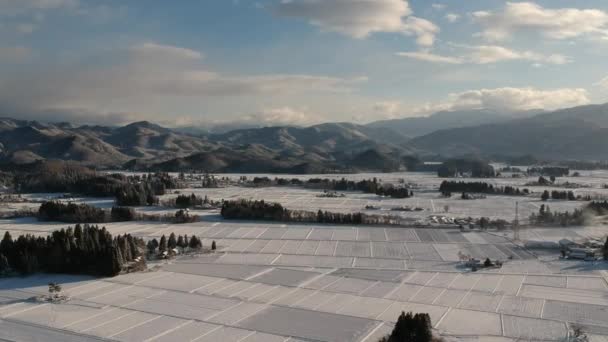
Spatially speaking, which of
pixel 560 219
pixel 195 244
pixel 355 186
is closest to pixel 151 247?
pixel 195 244

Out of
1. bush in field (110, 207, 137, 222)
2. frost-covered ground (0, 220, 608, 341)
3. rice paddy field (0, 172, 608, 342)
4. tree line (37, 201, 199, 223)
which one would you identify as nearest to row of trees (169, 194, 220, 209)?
tree line (37, 201, 199, 223)

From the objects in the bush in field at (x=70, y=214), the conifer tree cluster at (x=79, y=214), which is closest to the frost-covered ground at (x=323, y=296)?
the conifer tree cluster at (x=79, y=214)

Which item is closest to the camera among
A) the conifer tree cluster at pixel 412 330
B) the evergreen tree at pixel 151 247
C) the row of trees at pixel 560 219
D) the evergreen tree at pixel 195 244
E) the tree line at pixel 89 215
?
the conifer tree cluster at pixel 412 330

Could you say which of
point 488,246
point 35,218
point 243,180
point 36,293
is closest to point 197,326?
point 36,293

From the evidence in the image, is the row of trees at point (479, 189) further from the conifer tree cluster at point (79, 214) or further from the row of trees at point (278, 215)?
the conifer tree cluster at point (79, 214)

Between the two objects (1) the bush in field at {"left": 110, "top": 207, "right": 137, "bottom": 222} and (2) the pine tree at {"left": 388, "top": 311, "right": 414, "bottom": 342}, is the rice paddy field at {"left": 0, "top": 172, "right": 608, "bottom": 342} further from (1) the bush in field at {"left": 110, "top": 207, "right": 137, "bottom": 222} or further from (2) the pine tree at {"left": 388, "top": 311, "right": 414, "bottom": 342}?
(1) the bush in field at {"left": 110, "top": 207, "right": 137, "bottom": 222}

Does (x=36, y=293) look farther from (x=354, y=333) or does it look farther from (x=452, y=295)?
(x=452, y=295)
